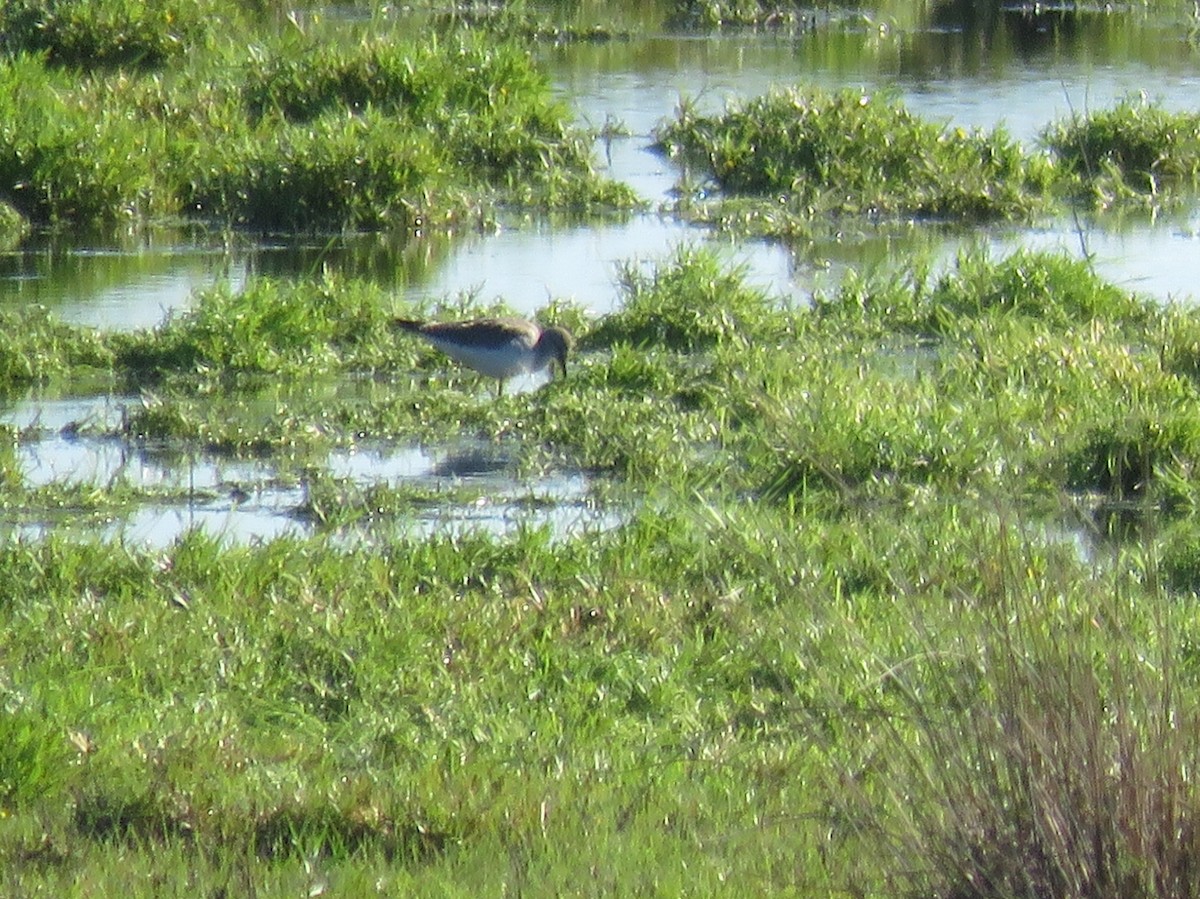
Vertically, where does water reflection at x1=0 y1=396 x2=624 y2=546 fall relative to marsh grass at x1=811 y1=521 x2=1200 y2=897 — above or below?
below

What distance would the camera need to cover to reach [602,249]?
1255cm

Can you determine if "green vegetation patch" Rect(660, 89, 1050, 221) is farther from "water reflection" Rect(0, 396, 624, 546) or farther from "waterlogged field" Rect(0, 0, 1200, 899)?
"water reflection" Rect(0, 396, 624, 546)

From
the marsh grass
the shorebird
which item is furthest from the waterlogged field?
the shorebird

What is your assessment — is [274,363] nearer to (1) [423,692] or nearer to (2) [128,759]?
(1) [423,692]

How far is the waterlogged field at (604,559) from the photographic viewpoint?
13.6 ft

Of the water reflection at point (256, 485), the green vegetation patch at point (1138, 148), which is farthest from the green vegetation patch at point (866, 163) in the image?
the water reflection at point (256, 485)

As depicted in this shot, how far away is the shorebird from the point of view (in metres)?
9.12

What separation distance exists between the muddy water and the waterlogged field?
7 centimetres

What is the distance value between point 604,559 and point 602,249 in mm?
5895

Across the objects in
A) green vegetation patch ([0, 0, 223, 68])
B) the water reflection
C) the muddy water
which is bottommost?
the water reflection

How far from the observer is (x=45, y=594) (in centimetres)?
641

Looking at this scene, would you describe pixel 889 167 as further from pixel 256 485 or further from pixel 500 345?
pixel 256 485

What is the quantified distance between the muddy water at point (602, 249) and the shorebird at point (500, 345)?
30.5 inches

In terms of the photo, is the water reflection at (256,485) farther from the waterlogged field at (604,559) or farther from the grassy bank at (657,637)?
the grassy bank at (657,637)
